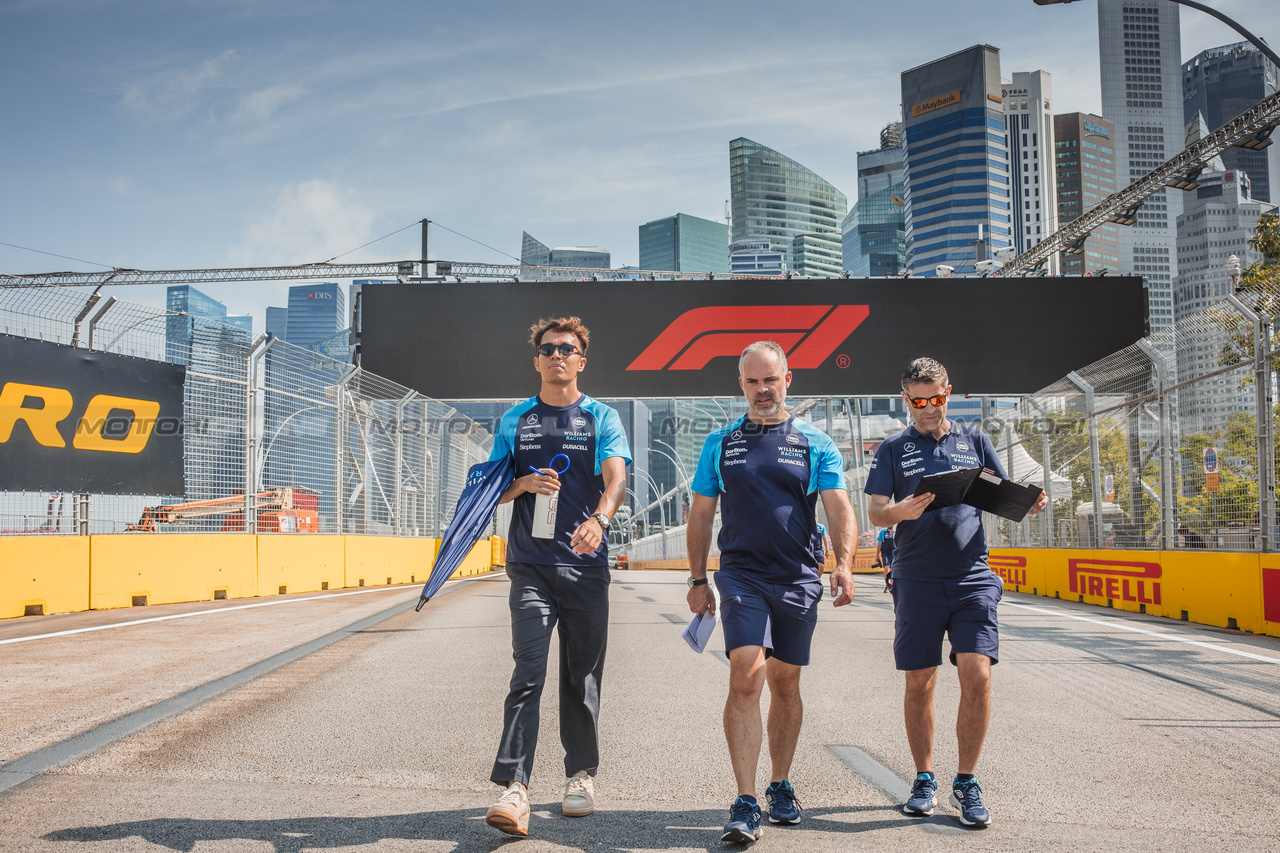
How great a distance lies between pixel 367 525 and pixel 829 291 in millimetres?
10647

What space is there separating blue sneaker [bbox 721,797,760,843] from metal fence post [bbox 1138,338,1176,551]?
10.1 m

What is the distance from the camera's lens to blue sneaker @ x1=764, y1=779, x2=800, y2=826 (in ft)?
11.6

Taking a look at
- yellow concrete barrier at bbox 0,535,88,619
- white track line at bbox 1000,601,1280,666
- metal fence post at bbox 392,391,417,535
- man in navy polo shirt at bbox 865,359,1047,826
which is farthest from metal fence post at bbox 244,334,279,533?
man in navy polo shirt at bbox 865,359,1047,826

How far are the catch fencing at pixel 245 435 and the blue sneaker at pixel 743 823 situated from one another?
9.83 m

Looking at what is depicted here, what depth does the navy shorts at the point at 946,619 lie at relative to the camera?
3893 millimetres

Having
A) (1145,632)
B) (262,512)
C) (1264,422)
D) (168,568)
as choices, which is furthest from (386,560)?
(1264,422)

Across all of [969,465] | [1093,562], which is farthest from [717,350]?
[969,465]

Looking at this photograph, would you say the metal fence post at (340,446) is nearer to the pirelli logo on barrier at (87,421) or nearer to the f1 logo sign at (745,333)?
the pirelli logo on barrier at (87,421)

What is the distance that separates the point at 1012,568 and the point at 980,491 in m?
15.7

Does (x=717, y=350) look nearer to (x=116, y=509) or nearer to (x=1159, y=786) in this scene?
(x=116, y=509)

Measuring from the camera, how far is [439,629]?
10164 mm

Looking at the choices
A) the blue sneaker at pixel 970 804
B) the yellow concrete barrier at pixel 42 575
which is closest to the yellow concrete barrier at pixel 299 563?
the yellow concrete barrier at pixel 42 575

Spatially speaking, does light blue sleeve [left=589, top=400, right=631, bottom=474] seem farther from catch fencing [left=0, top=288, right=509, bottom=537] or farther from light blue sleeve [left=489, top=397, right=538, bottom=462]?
catch fencing [left=0, top=288, right=509, bottom=537]

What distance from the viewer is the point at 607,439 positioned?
3.96m
